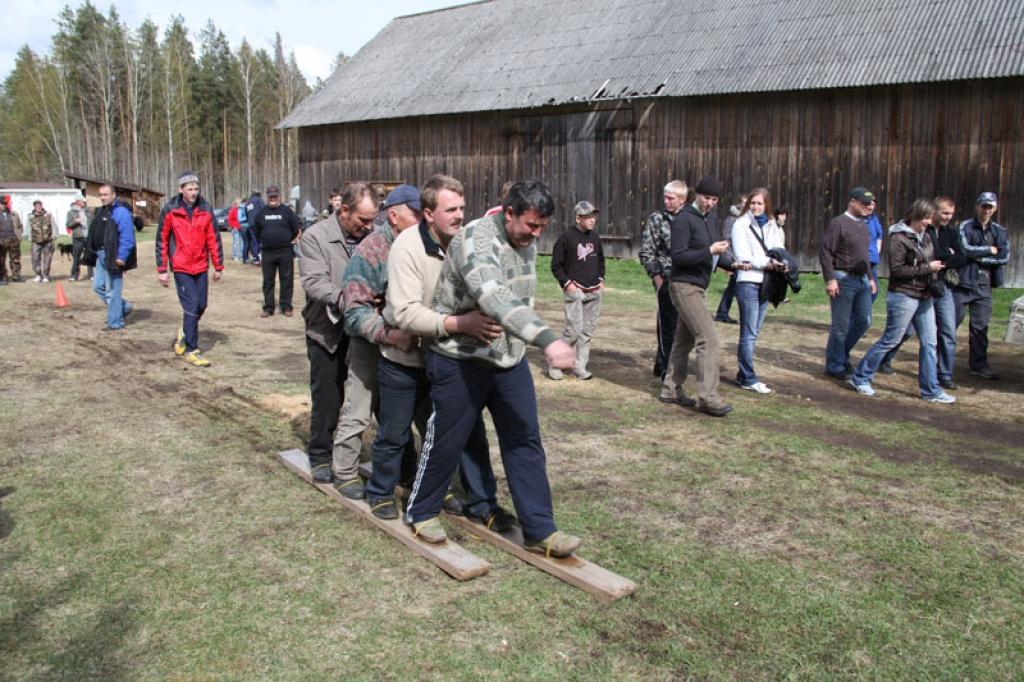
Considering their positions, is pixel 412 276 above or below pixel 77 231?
below

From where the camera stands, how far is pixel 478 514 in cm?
461

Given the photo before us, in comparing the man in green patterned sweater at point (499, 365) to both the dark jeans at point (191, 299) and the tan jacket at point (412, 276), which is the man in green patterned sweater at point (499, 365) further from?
the dark jeans at point (191, 299)

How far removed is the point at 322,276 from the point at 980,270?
22.5 ft

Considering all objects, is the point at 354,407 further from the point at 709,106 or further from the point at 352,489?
the point at 709,106

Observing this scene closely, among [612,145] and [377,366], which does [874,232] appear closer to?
[377,366]

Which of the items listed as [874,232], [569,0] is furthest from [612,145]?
[874,232]

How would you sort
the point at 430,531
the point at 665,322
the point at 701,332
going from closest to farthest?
1. the point at 430,531
2. the point at 701,332
3. the point at 665,322

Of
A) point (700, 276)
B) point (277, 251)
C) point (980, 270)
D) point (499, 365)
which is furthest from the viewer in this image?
point (277, 251)

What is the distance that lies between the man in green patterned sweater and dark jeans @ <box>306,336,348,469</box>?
122 centimetres

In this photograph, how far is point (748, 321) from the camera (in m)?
7.73

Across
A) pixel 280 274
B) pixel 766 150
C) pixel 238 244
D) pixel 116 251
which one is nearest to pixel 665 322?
pixel 280 274

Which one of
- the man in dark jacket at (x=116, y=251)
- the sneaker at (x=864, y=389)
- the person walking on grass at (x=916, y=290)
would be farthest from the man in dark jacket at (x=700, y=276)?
the man in dark jacket at (x=116, y=251)

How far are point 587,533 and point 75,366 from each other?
648 centimetres

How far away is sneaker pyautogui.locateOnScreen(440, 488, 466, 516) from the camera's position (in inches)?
188
